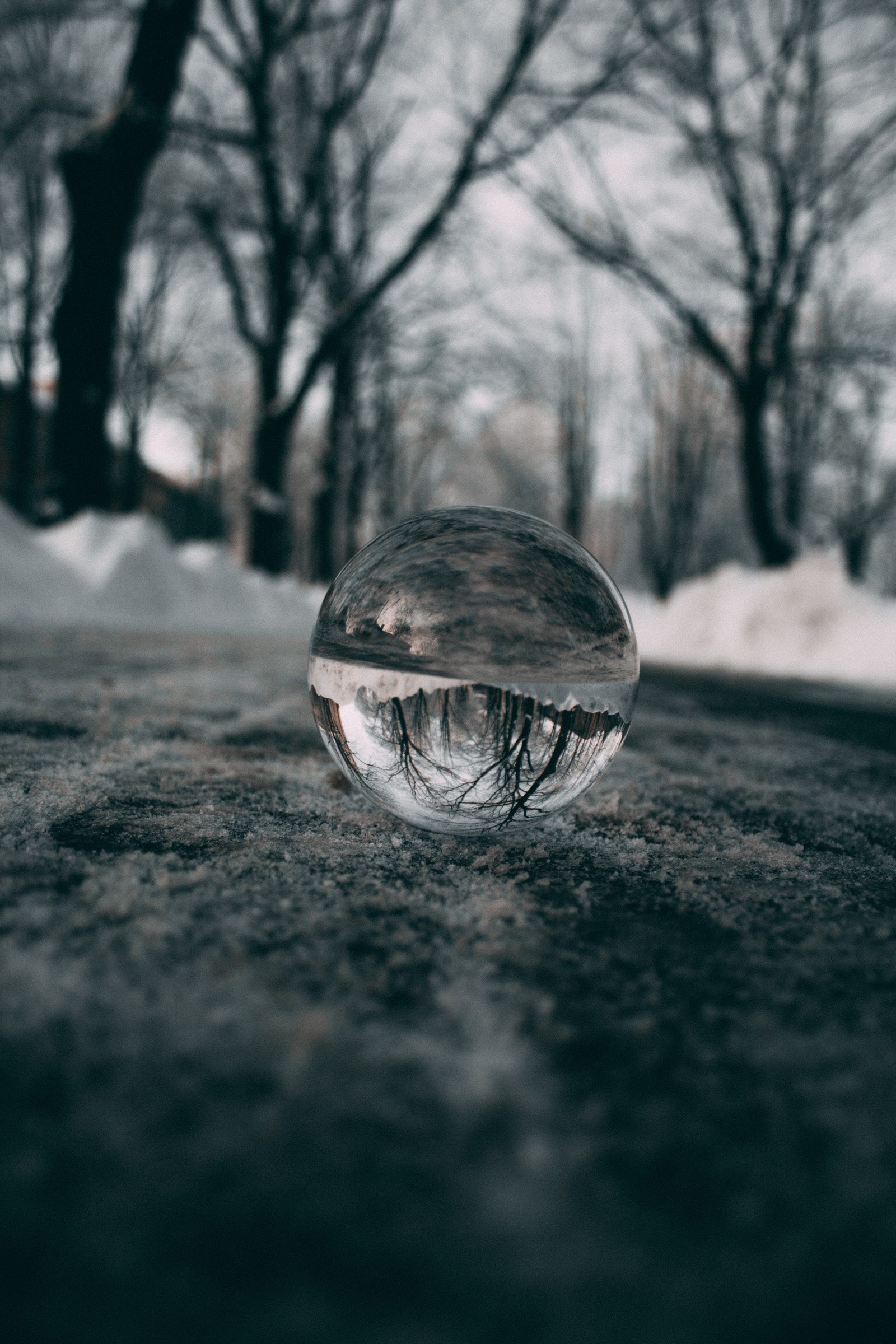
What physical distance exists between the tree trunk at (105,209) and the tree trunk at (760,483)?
23.2 feet

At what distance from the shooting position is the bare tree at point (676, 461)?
62.0 ft

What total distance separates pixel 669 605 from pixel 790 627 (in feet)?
6.00

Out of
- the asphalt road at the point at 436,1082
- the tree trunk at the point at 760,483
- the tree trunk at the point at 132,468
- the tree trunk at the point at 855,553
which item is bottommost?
the asphalt road at the point at 436,1082

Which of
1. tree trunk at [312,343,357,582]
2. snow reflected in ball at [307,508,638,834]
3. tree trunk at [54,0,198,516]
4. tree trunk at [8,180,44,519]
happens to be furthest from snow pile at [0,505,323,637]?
tree trunk at [8,180,44,519]

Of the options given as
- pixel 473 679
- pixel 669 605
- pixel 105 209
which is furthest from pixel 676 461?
pixel 473 679

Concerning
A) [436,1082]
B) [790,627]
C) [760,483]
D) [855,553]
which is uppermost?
[855,553]

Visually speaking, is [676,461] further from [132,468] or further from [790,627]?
[132,468]

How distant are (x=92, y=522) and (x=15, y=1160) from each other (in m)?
7.38

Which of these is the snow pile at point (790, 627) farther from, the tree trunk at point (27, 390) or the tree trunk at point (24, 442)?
the tree trunk at point (24, 442)

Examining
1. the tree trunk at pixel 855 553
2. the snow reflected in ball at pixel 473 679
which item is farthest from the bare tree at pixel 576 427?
the snow reflected in ball at pixel 473 679

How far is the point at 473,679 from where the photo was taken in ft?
4.21

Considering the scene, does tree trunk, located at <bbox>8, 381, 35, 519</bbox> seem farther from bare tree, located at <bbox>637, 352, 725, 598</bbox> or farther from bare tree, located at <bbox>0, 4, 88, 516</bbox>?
bare tree, located at <bbox>637, 352, 725, 598</bbox>

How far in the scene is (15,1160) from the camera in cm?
55

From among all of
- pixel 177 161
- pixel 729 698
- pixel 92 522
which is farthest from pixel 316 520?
pixel 729 698
